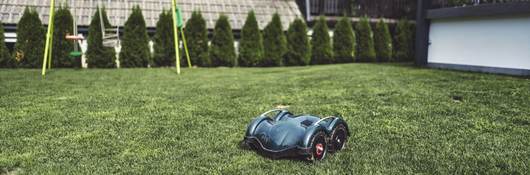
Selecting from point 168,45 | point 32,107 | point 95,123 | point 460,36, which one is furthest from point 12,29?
point 460,36

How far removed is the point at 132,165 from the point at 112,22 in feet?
40.2

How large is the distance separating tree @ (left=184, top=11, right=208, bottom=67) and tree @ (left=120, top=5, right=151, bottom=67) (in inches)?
56.1

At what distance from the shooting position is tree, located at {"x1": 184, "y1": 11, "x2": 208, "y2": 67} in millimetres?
13898

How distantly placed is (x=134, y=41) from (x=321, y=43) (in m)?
6.15

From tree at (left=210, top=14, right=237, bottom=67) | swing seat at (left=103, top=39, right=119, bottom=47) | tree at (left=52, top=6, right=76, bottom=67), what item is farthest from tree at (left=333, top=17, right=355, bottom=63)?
tree at (left=52, top=6, right=76, bottom=67)

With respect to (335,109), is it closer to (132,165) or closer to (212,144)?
(212,144)

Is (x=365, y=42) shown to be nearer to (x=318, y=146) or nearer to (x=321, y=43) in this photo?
(x=321, y=43)

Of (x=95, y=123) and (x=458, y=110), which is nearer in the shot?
(x=95, y=123)

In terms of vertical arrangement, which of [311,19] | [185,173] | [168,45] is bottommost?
[185,173]

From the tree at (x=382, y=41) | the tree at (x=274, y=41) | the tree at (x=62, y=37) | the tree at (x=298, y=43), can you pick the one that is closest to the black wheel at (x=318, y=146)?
the tree at (x=274, y=41)

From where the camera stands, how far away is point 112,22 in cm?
1426

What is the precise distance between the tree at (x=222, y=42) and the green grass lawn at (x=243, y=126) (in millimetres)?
6538

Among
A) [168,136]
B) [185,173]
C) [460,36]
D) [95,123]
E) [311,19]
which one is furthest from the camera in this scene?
[311,19]

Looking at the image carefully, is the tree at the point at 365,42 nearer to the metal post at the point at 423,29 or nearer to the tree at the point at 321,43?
the tree at the point at 321,43
